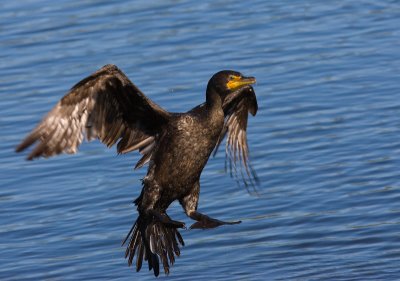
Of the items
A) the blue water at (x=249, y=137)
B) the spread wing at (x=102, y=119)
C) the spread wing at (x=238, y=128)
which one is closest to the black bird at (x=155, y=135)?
the spread wing at (x=102, y=119)

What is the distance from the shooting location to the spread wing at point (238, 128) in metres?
10.1

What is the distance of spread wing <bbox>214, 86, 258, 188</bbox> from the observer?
1008 centimetres

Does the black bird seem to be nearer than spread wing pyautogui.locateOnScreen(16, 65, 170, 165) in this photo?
No

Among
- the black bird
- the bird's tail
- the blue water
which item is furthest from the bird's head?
the blue water

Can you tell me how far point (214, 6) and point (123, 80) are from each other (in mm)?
7757

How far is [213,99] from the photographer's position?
9.09 m

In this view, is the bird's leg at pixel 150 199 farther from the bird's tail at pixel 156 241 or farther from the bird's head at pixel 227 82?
the bird's head at pixel 227 82

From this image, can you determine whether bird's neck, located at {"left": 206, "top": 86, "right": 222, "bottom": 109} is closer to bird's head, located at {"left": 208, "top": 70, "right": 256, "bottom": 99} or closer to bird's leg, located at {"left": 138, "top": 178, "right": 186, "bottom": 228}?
bird's head, located at {"left": 208, "top": 70, "right": 256, "bottom": 99}

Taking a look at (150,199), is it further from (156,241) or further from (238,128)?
(238,128)

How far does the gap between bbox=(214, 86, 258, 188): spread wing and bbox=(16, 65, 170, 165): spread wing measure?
2.91 ft

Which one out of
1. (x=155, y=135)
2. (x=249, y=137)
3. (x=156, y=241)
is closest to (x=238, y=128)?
(x=155, y=135)

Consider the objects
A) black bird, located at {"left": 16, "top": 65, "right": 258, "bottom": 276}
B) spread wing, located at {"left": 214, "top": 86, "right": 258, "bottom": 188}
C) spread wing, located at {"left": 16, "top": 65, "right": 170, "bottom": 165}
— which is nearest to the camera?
spread wing, located at {"left": 16, "top": 65, "right": 170, "bottom": 165}

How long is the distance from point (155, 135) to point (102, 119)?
0.61 meters

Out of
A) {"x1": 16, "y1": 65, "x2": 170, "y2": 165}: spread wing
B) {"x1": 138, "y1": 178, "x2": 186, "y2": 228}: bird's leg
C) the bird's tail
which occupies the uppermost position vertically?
{"x1": 16, "y1": 65, "x2": 170, "y2": 165}: spread wing
